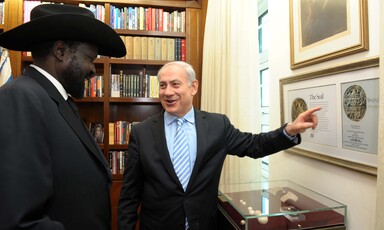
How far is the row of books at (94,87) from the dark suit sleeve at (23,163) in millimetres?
1884

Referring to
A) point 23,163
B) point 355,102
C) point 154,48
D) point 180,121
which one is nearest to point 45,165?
point 23,163

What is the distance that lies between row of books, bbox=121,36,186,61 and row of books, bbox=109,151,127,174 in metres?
0.96

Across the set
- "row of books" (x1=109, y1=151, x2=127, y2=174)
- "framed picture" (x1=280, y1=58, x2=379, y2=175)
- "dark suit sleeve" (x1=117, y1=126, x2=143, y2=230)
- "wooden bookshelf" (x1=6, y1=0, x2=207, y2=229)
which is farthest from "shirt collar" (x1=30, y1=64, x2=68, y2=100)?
"row of books" (x1=109, y1=151, x2=127, y2=174)

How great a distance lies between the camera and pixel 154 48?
265 cm

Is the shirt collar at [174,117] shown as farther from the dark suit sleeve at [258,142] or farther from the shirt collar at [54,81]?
the shirt collar at [54,81]

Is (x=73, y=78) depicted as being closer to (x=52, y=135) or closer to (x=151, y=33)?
(x=52, y=135)

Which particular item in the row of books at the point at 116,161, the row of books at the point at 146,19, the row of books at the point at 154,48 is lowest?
the row of books at the point at 116,161

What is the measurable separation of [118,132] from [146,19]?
1.18 meters

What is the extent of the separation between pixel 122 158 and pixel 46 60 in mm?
1863

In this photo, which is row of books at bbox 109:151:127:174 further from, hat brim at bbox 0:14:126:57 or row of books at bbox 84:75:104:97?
hat brim at bbox 0:14:126:57

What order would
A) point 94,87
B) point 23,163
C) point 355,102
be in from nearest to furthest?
point 23,163 → point 355,102 → point 94,87

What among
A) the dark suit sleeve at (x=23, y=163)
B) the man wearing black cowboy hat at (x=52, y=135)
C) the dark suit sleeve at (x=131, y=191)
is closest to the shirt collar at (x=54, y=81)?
the man wearing black cowboy hat at (x=52, y=135)

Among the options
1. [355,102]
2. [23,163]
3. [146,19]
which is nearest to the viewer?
[23,163]

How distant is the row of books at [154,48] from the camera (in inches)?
103
